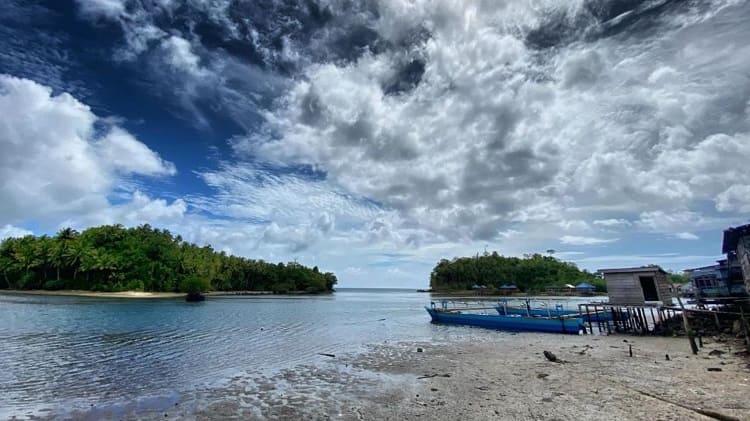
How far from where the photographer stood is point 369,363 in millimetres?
19344

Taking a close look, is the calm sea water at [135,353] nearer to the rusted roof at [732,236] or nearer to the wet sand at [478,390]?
the wet sand at [478,390]

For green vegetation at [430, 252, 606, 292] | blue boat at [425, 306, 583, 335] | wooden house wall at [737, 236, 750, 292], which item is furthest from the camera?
green vegetation at [430, 252, 606, 292]

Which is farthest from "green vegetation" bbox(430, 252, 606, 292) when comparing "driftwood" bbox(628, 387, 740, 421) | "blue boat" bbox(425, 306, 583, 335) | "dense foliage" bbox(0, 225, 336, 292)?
"driftwood" bbox(628, 387, 740, 421)

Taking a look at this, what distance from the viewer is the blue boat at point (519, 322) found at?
3156 centimetres

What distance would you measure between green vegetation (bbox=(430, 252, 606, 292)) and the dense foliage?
89882 mm

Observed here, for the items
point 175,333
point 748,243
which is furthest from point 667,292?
point 175,333

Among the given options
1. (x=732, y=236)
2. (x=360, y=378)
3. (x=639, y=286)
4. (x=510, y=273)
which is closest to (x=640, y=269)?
(x=639, y=286)

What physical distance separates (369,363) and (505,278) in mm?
125342

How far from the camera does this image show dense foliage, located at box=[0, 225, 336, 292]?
97188 mm

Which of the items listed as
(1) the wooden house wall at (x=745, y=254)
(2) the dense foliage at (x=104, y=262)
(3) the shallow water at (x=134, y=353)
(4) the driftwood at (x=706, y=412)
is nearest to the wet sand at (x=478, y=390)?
(4) the driftwood at (x=706, y=412)

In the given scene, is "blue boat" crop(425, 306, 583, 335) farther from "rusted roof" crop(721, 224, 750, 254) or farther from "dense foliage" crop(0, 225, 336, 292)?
"dense foliage" crop(0, 225, 336, 292)

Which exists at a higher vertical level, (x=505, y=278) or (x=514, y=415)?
(x=505, y=278)

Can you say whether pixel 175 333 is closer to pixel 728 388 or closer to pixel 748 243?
pixel 728 388

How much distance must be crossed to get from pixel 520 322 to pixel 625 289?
→ 8980mm
